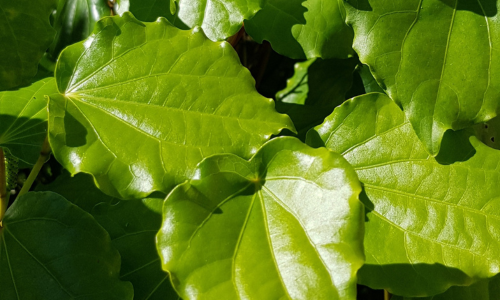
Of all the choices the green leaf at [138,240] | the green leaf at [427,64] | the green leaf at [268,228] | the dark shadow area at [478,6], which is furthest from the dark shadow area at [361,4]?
the green leaf at [138,240]

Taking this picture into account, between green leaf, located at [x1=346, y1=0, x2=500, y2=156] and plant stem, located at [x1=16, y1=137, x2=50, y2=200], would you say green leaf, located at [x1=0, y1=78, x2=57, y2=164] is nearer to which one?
plant stem, located at [x1=16, y1=137, x2=50, y2=200]

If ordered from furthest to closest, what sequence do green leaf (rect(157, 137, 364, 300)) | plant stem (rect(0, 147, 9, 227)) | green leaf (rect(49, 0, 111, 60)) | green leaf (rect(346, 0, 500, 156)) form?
green leaf (rect(49, 0, 111, 60)) < plant stem (rect(0, 147, 9, 227)) < green leaf (rect(346, 0, 500, 156)) < green leaf (rect(157, 137, 364, 300))

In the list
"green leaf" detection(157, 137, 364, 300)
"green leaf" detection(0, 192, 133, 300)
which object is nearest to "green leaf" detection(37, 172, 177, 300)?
"green leaf" detection(0, 192, 133, 300)

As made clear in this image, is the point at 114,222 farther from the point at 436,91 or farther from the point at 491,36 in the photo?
the point at 491,36

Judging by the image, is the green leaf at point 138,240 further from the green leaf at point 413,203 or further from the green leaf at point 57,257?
the green leaf at point 413,203

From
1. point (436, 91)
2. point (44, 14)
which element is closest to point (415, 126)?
point (436, 91)

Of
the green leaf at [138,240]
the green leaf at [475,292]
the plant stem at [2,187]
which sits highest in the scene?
the plant stem at [2,187]

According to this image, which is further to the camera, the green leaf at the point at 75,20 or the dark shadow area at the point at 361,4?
the green leaf at the point at 75,20
